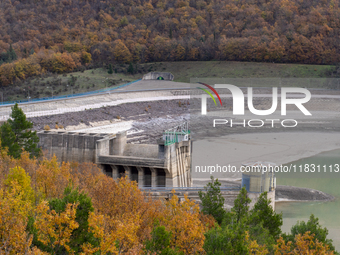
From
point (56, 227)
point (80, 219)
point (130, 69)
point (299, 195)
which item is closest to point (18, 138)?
point (80, 219)

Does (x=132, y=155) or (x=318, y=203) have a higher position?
(x=132, y=155)

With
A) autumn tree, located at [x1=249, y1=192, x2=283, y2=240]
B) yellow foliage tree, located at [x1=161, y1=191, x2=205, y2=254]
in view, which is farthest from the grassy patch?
yellow foliage tree, located at [x1=161, y1=191, x2=205, y2=254]

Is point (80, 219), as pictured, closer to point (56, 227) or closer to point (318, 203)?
point (56, 227)

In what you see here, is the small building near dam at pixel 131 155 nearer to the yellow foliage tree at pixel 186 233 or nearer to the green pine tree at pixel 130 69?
the yellow foliage tree at pixel 186 233

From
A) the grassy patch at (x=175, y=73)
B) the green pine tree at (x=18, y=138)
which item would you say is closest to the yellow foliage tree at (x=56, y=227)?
the green pine tree at (x=18, y=138)

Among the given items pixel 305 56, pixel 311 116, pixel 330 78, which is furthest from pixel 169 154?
pixel 305 56

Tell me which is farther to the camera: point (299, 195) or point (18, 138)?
point (299, 195)

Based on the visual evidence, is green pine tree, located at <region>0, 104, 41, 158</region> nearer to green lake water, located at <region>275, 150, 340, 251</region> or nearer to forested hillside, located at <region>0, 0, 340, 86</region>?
green lake water, located at <region>275, 150, 340, 251</region>
